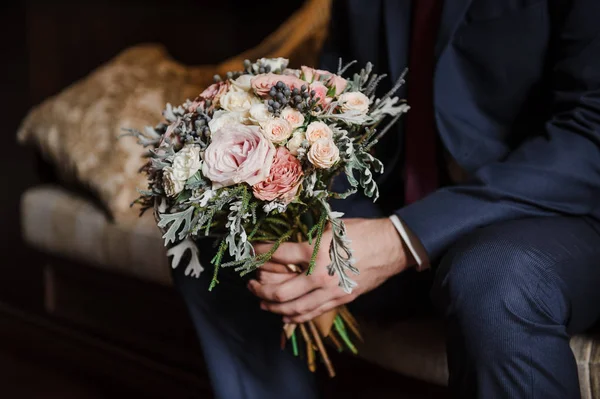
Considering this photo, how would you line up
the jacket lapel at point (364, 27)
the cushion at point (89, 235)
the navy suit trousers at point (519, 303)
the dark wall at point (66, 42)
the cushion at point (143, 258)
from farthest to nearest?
the dark wall at point (66, 42) < the cushion at point (89, 235) < the jacket lapel at point (364, 27) < the cushion at point (143, 258) < the navy suit trousers at point (519, 303)

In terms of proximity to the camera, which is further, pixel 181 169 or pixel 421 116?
pixel 421 116

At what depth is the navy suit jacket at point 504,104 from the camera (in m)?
1.11

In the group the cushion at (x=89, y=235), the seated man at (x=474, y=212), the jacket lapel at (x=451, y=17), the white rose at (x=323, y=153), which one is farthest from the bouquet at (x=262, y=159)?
the cushion at (x=89, y=235)

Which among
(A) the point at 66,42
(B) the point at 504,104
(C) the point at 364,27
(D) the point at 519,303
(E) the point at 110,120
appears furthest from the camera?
(A) the point at 66,42

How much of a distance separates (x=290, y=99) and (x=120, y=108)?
147 cm

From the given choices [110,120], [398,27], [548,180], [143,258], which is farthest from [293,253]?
[110,120]

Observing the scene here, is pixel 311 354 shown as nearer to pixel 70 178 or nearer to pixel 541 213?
pixel 541 213

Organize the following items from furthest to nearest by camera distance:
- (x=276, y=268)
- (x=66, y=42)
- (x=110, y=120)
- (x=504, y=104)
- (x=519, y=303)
Answer: (x=66, y=42)
(x=110, y=120)
(x=504, y=104)
(x=276, y=268)
(x=519, y=303)

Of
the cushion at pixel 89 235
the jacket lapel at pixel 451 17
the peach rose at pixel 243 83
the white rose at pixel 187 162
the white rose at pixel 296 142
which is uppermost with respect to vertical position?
the jacket lapel at pixel 451 17

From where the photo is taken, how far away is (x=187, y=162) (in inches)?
39.1

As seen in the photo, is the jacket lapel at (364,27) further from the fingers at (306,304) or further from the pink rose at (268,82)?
the fingers at (306,304)

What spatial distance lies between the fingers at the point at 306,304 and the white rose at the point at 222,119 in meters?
0.30

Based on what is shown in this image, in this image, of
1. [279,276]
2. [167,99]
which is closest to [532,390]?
[279,276]

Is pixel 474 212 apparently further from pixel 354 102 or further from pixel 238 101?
pixel 238 101
